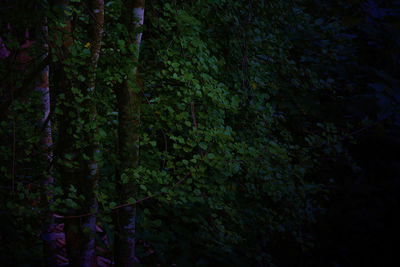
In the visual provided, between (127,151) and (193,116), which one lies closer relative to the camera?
(193,116)

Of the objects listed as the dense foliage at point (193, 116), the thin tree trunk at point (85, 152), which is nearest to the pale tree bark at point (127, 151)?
the dense foliage at point (193, 116)

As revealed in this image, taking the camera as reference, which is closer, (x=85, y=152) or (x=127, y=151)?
(x=85, y=152)

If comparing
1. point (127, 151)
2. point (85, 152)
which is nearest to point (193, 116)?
point (127, 151)

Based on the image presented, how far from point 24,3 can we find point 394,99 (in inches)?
131

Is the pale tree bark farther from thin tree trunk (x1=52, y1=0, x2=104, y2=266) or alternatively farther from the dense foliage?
thin tree trunk (x1=52, y1=0, x2=104, y2=266)

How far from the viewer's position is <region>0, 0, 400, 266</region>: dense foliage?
8.38 ft

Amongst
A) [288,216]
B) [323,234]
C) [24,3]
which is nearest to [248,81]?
[288,216]

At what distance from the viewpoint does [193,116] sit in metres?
2.73

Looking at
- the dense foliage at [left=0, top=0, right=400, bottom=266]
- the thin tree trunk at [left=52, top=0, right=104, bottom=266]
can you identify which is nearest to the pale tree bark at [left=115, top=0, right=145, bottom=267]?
the dense foliage at [left=0, top=0, right=400, bottom=266]

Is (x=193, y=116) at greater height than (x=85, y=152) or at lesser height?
greater

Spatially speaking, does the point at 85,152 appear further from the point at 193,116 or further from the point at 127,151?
the point at 193,116

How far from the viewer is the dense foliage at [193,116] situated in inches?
101

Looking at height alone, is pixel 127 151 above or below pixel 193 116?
below

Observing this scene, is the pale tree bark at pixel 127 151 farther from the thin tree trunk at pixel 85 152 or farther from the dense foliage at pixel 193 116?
the thin tree trunk at pixel 85 152
